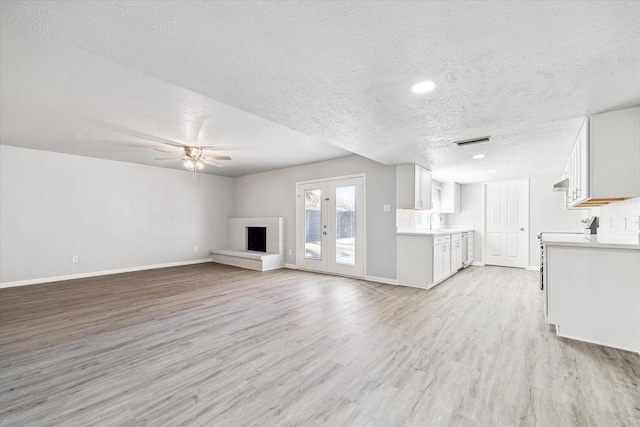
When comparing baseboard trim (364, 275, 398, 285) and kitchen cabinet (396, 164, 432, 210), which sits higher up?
kitchen cabinet (396, 164, 432, 210)

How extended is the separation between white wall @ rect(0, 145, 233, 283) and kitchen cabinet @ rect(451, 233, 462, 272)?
6311 millimetres

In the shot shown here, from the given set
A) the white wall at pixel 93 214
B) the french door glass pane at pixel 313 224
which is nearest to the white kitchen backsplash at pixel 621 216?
the french door glass pane at pixel 313 224

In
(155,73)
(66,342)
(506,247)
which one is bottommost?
(66,342)

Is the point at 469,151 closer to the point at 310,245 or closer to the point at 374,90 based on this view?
the point at 374,90

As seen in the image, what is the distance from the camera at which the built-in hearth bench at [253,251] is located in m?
6.48

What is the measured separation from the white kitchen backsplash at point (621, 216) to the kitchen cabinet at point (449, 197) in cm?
307

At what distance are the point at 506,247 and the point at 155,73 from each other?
25.6 ft

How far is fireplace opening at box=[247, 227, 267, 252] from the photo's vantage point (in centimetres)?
712

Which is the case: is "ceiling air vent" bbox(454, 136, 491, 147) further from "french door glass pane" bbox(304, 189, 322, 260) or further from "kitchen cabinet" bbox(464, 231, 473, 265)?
"kitchen cabinet" bbox(464, 231, 473, 265)

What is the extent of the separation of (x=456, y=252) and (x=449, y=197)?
181 centimetres

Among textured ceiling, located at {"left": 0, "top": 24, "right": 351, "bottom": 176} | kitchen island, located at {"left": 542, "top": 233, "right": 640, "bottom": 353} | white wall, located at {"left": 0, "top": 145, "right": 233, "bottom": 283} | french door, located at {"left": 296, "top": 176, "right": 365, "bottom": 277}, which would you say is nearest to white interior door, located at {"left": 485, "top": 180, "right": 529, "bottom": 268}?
french door, located at {"left": 296, "top": 176, "right": 365, "bottom": 277}

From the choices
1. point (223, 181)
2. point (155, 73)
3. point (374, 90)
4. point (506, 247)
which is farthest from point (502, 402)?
point (223, 181)

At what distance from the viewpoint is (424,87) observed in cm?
208

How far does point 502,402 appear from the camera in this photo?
1.75 metres
